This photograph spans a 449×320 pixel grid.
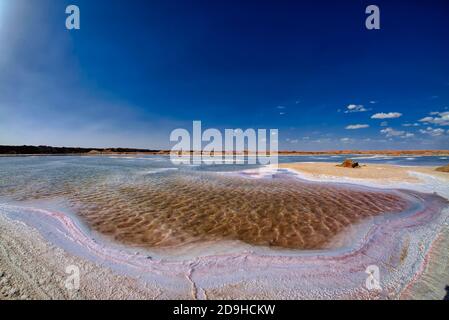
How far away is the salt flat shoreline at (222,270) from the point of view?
11.5ft

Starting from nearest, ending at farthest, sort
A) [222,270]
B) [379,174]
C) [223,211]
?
1. [222,270]
2. [223,211]
3. [379,174]

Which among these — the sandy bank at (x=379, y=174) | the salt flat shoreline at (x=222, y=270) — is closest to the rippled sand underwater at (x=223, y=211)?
the salt flat shoreline at (x=222, y=270)

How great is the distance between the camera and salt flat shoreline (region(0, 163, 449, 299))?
3516mm

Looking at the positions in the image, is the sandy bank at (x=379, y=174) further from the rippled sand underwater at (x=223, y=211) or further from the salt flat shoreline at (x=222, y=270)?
the salt flat shoreline at (x=222, y=270)

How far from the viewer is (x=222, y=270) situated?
167 inches

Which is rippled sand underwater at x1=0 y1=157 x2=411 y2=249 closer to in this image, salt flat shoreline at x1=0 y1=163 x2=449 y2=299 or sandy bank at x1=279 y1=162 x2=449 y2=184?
salt flat shoreline at x1=0 y1=163 x2=449 y2=299

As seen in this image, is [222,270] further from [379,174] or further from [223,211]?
[379,174]

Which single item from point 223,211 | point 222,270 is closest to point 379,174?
point 223,211

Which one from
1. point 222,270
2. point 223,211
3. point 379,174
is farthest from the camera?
point 379,174

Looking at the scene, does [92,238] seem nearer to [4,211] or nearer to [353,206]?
[4,211]

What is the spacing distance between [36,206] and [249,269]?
364 inches

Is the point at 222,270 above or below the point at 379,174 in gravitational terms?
below

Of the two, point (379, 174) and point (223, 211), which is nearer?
point (223, 211)

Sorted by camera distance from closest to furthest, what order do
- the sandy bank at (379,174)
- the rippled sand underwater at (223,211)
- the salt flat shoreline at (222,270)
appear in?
the salt flat shoreline at (222,270)
the rippled sand underwater at (223,211)
the sandy bank at (379,174)
